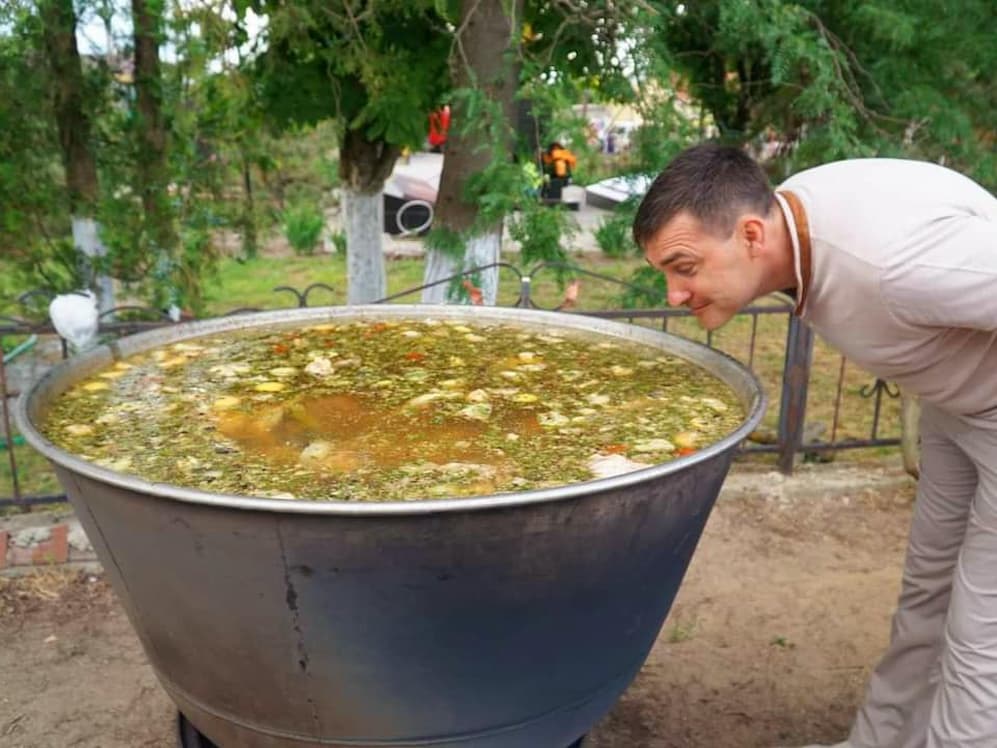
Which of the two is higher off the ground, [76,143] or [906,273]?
[906,273]

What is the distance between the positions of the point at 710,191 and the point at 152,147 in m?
4.23

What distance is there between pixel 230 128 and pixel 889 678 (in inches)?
169

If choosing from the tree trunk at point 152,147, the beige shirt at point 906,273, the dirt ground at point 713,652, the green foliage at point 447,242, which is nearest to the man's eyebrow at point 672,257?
the beige shirt at point 906,273

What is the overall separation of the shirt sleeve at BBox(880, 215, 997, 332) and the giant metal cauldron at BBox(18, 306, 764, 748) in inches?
15.9

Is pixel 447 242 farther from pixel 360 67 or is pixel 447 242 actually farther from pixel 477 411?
pixel 477 411

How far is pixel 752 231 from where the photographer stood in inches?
71.1

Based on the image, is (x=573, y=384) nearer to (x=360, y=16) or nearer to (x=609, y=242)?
(x=609, y=242)

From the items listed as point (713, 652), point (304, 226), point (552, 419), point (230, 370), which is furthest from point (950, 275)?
point (304, 226)

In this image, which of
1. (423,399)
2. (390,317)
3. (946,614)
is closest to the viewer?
(423,399)

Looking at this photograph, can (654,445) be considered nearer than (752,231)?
No

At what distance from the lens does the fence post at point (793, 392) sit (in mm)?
4441

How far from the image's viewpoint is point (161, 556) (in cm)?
171

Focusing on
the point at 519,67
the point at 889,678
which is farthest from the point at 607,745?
the point at 519,67

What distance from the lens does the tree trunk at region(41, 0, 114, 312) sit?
481 centimetres
